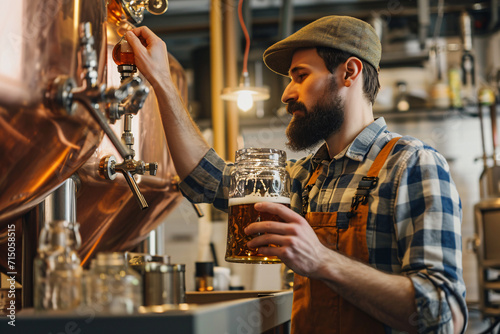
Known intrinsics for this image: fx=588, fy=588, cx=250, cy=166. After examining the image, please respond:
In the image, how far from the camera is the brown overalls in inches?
49.1

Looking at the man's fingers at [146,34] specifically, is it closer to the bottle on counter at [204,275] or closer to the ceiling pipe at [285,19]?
the bottle on counter at [204,275]

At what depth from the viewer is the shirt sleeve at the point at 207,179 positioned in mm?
1492

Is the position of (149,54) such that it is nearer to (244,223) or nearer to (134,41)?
(134,41)

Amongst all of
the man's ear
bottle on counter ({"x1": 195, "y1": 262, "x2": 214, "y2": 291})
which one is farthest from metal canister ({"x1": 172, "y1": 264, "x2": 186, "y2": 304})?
bottle on counter ({"x1": 195, "y1": 262, "x2": 214, "y2": 291})

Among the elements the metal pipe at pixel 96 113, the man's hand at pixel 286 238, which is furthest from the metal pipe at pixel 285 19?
the metal pipe at pixel 96 113

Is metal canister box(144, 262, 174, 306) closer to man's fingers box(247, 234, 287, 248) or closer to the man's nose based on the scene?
man's fingers box(247, 234, 287, 248)

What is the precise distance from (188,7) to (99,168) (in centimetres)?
406

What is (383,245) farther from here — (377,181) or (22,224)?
(22,224)

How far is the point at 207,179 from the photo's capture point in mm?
1504

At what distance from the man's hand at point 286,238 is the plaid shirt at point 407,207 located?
0.23 m

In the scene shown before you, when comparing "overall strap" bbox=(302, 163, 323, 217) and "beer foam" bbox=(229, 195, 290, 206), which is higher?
"overall strap" bbox=(302, 163, 323, 217)

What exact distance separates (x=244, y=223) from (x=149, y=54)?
0.42m

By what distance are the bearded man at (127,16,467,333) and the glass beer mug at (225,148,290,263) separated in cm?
7

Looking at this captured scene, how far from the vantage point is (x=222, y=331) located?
0.77m
